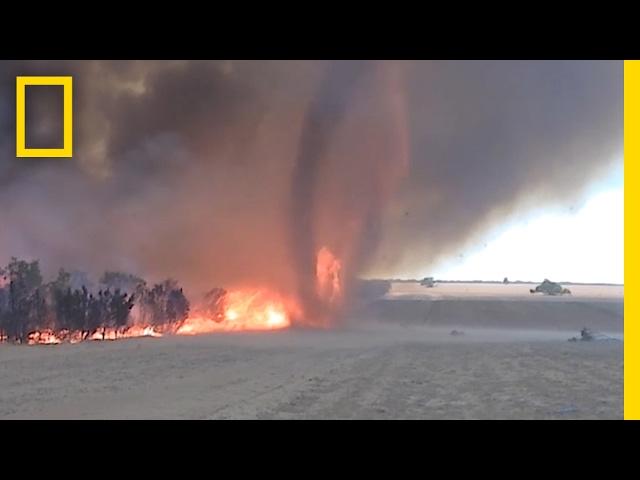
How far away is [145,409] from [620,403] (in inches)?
437

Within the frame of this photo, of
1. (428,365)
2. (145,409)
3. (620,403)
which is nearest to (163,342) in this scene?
(428,365)

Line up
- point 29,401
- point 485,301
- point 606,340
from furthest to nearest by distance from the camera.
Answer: point 485,301 → point 606,340 → point 29,401

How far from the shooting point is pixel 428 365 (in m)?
23.4

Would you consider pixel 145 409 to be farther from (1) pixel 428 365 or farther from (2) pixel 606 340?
(2) pixel 606 340

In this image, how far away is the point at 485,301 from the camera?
64375 mm

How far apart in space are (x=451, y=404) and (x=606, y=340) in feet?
68.9

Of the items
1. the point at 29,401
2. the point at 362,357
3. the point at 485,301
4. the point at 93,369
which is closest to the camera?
the point at 29,401

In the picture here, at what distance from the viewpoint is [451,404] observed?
15.9m

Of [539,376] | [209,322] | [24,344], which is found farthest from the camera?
[209,322]

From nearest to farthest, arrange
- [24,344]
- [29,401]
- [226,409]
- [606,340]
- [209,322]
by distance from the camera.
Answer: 1. [226,409]
2. [29,401]
3. [24,344]
4. [606,340]
5. [209,322]

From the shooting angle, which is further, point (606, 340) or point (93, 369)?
point (606, 340)

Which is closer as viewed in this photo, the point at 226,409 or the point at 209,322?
the point at 226,409

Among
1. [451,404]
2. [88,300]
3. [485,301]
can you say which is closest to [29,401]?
[451,404]

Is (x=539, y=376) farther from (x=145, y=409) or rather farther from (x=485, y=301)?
(x=485, y=301)
